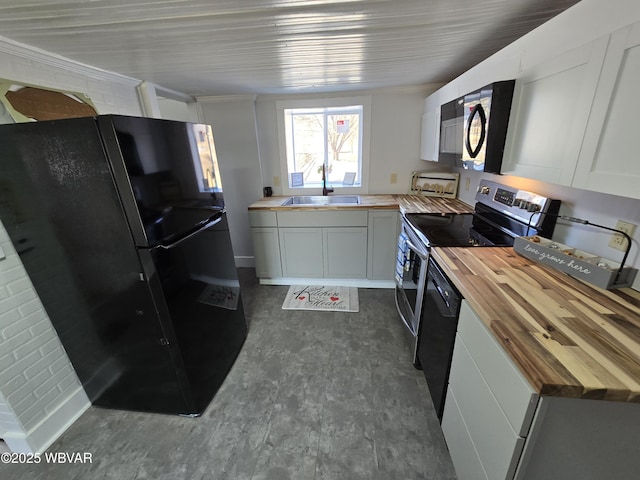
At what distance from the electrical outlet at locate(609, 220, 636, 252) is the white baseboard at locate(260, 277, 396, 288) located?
1.94m

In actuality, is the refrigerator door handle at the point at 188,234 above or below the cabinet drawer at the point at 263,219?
above

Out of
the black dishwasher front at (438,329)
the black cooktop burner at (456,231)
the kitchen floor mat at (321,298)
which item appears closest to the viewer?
the black dishwasher front at (438,329)

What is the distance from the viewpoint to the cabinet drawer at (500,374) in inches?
29.4

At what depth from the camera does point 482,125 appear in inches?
58.4

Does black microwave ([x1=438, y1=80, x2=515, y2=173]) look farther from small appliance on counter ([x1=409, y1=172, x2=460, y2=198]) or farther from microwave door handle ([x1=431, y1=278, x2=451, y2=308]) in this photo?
small appliance on counter ([x1=409, y1=172, x2=460, y2=198])

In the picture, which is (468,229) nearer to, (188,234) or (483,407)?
(483,407)

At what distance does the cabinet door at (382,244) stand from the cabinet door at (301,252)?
561 millimetres

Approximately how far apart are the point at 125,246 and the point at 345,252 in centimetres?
204

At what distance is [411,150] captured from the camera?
3014 mm

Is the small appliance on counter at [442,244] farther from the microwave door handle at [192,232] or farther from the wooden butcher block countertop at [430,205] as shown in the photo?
the microwave door handle at [192,232]

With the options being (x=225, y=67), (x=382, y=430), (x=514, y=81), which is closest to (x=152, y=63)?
(x=225, y=67)

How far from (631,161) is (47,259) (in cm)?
249

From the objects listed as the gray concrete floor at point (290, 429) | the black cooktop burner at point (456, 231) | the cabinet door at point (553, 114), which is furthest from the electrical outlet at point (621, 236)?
the gray concrete floor at point (290, 429)

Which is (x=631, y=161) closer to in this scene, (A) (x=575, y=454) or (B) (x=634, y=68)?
(B) (x=634, y=68)
